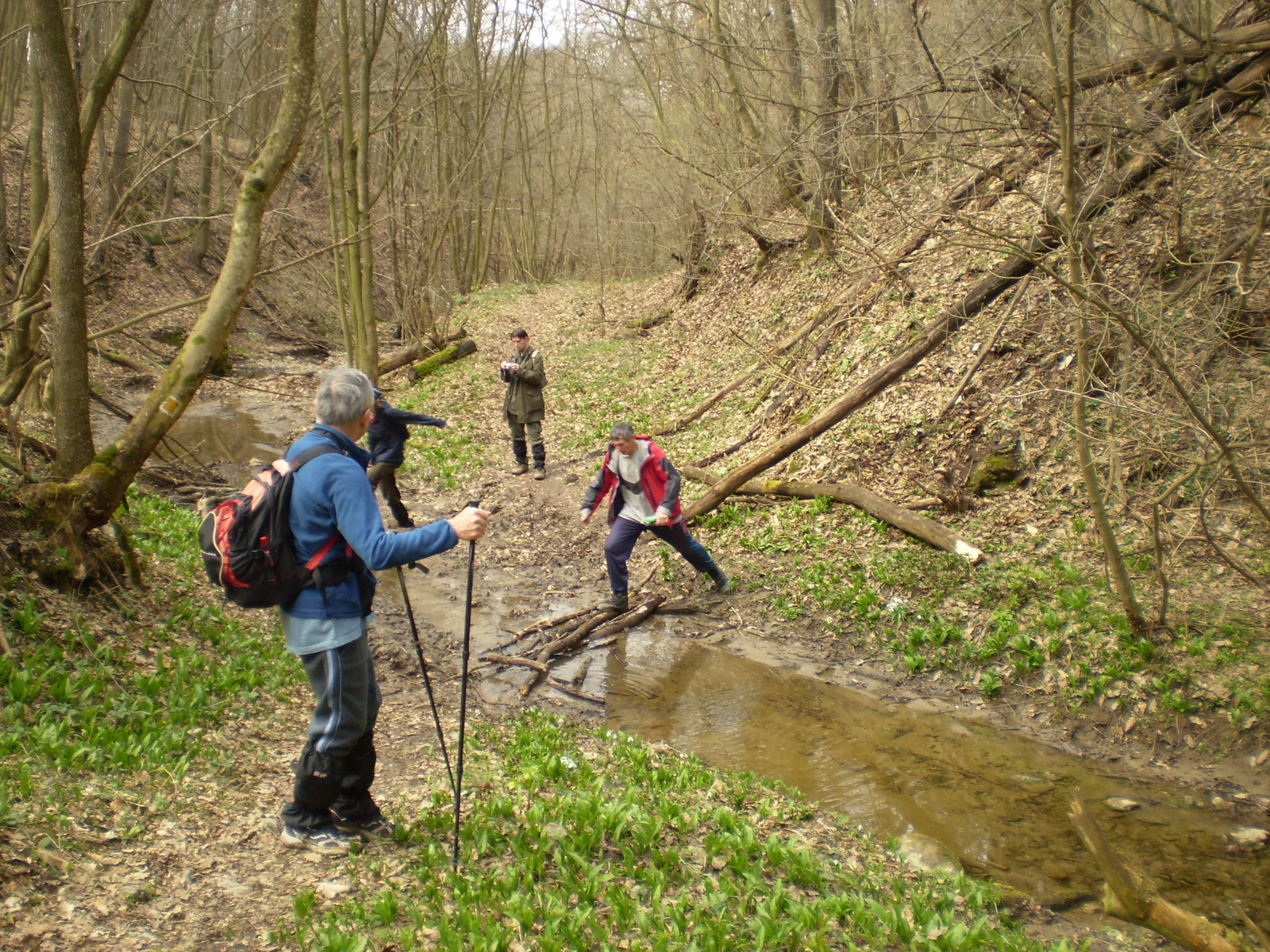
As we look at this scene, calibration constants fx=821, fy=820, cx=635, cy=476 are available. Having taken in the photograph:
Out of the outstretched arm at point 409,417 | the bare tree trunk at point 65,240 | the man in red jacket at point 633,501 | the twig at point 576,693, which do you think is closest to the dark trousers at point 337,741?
the twig at point 576,693

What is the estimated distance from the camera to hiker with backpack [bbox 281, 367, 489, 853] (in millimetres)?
3562

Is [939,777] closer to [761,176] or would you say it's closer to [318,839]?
[318,839]

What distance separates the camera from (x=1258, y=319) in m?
8.11

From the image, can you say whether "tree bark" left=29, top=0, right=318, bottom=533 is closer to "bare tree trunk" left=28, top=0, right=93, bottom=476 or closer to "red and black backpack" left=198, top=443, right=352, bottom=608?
"bare tree trunk" left=28, top=0, right=93, bottom=476

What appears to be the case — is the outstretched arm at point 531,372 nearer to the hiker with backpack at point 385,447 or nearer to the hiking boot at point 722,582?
the hiker with backpack at point 385,447

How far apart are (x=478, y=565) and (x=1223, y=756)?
7.30 meters

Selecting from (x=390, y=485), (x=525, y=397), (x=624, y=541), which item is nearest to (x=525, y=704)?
(x=624, y=541)

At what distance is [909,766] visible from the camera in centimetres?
598

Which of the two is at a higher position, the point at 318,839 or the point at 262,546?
the point at 262,546

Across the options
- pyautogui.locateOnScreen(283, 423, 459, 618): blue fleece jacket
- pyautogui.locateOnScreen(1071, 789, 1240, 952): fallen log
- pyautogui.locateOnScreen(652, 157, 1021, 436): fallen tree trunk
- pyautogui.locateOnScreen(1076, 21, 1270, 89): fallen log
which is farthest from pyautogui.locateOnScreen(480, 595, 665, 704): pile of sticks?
pyautogui.locateOnScreen(1076, 21, 1270, 89): fallen log

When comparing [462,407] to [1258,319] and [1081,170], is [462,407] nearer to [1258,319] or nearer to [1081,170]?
Result: [1081,170]

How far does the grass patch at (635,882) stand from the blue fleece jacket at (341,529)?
4.32 feet

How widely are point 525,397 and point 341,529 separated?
29.3 ft

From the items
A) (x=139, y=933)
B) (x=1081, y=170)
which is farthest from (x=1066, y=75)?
(x=139, y=933)
